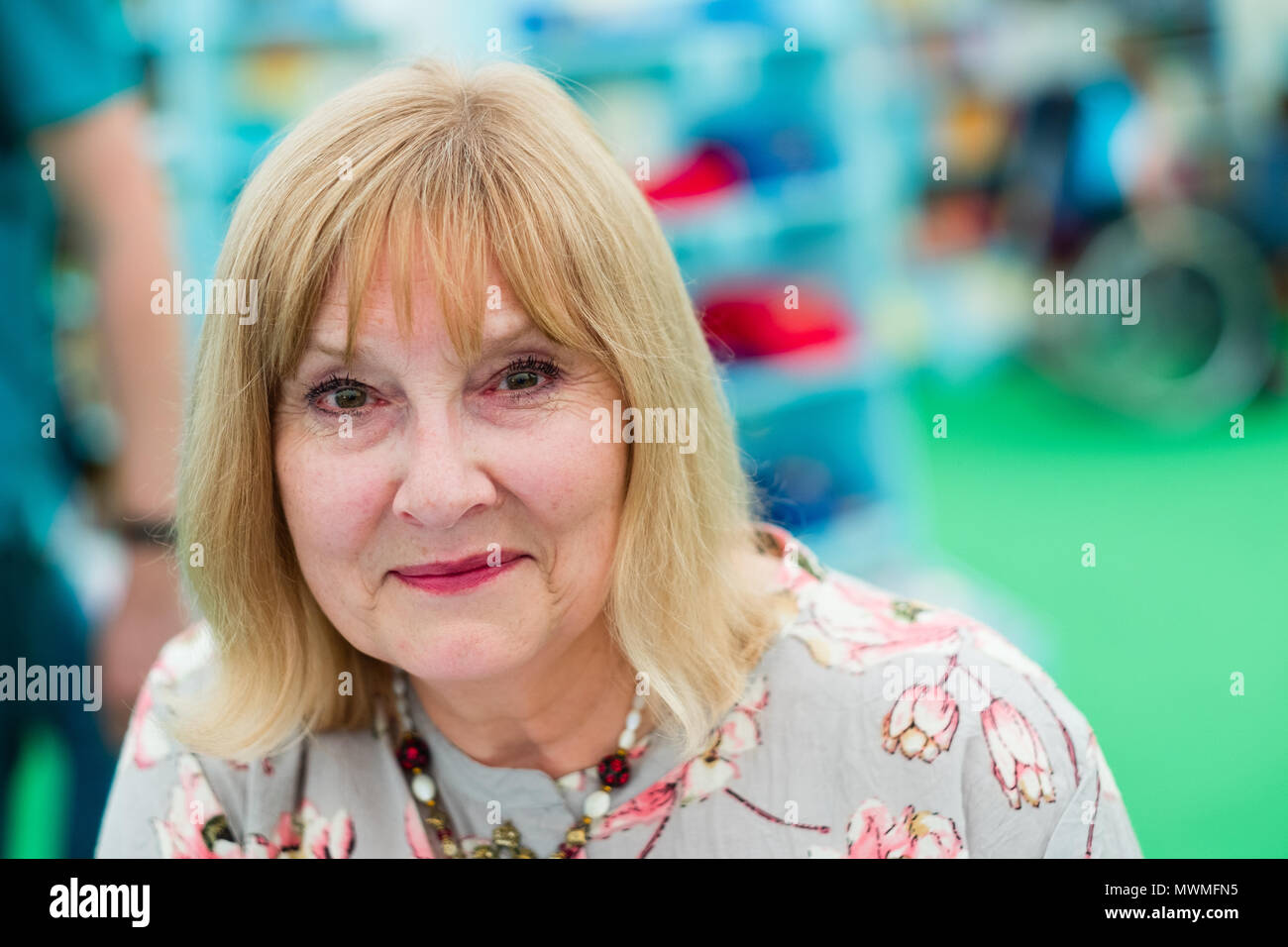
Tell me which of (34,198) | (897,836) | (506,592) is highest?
(34,198)

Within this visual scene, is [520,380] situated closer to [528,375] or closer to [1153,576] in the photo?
[528,375]

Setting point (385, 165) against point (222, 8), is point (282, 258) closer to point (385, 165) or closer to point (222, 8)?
point (385, 165)

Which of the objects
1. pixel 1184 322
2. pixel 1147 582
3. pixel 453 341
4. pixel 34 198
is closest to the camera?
pixel 453 341

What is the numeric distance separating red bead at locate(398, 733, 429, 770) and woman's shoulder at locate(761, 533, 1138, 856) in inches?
13.7

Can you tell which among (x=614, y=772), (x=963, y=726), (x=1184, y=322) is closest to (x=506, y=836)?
(x=614, y=772)

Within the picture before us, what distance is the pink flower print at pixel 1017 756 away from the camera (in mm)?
1087

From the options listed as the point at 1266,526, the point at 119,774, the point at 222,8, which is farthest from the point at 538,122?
the point at 1266,526

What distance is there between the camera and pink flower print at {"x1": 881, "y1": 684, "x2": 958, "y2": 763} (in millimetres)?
1104

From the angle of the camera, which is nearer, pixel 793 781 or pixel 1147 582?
pixel 793 781

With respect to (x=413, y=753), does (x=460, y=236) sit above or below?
above

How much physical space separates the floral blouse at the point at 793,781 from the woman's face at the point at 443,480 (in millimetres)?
191

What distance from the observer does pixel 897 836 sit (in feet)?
3.61

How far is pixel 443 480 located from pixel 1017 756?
1.87 ft

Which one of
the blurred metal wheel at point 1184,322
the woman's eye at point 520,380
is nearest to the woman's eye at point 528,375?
the woman's eye at point 520,380
